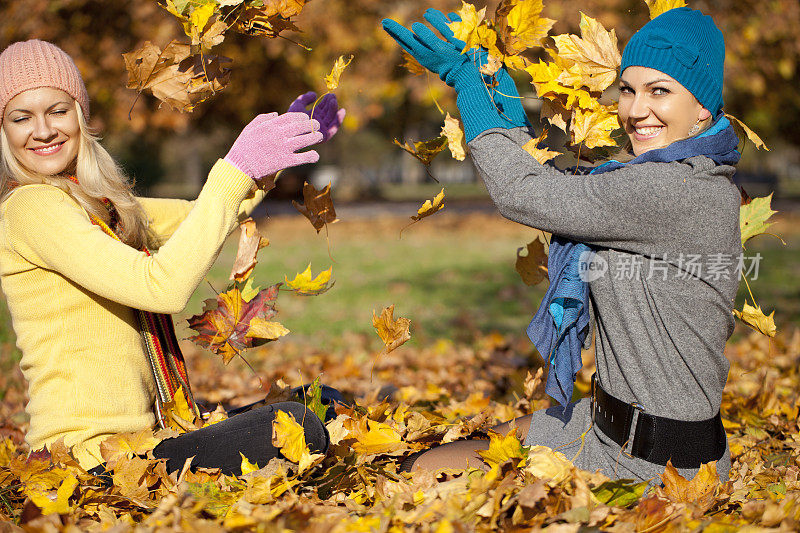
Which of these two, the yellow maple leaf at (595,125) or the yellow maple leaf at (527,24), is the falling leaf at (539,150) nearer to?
the yellow maple leaf at (595,125)

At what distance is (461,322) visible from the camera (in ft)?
20.1

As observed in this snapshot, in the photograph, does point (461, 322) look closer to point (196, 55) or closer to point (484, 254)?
point (196, 55)

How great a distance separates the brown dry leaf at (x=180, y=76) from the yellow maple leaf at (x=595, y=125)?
4.18ft

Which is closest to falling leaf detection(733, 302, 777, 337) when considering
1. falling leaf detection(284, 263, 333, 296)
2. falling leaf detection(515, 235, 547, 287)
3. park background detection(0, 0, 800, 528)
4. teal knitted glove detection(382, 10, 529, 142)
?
park background detection(0, 0, 800, 528)

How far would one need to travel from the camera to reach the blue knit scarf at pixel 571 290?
1.97 metres

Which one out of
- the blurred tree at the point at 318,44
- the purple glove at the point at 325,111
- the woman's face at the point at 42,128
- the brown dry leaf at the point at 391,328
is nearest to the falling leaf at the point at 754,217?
the brown dry leaf at the point at 391,328

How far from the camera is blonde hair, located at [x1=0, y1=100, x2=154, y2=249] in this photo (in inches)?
88.7

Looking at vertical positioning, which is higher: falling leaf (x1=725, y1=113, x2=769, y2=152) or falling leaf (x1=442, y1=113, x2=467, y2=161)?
falling leaf (x1=442, y1=113, x2=467, y2=161)

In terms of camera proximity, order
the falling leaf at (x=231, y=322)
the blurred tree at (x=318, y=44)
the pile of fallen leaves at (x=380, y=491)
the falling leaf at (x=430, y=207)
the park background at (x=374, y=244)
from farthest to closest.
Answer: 1. the blurred tree at (x=318, y=44)
2. the park background at (x=374, y=244)
3. the falling leaf at (x=231, y=322)
4. the falling leaf at (x=430, y=207)
5. the pile of fallen leaves at (x=380, y=491)

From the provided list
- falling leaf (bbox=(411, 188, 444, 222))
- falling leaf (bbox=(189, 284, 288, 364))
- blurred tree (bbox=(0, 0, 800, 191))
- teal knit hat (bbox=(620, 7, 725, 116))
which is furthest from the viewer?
blurred tree (bbox=(0, 0, 800, 191))

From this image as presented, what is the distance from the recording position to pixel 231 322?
8.18 ft

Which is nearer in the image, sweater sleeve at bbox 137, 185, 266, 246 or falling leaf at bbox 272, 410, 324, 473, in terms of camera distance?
falling leaf at bbox 272, 410, 324, 473

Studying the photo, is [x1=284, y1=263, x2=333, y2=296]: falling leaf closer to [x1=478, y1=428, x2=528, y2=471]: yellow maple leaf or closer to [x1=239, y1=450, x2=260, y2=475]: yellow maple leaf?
[x1=239, y1=450, x2=260, y2=475]: yellow maple leaf

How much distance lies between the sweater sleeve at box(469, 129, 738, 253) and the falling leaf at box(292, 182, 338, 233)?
0.84m
